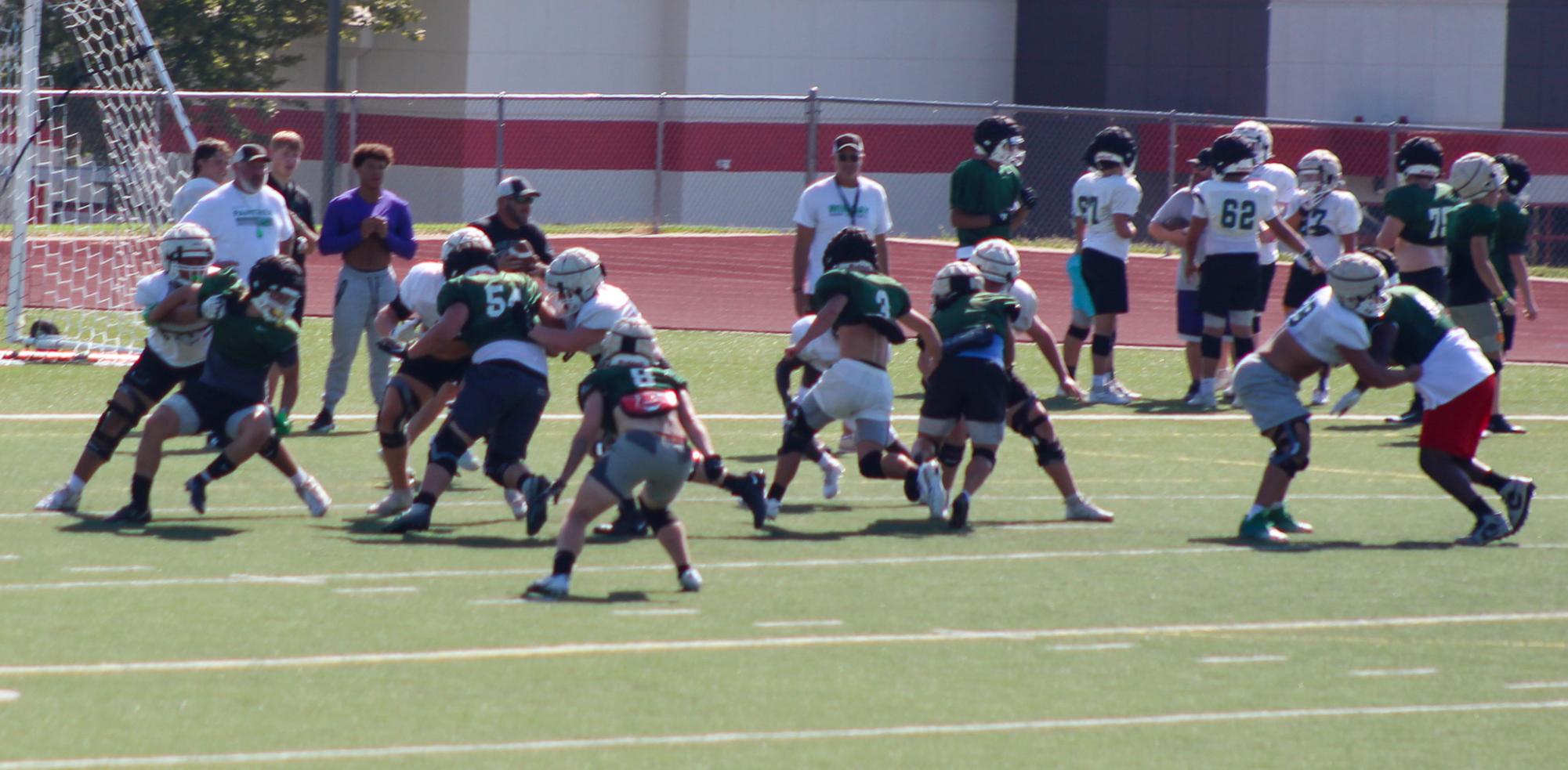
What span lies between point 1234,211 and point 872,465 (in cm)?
594

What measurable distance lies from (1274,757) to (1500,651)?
2021mm

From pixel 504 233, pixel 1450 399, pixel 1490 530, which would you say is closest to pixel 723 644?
pixel 1450 399

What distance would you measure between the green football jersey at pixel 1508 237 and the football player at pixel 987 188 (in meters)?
3.49

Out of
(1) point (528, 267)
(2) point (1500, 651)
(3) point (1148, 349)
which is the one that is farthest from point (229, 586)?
(3) point (1148, 349)

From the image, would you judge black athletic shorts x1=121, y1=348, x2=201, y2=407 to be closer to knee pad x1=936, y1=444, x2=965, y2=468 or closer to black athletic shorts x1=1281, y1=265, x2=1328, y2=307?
knee pad x1=936, y1=444, x2=965, y2=468

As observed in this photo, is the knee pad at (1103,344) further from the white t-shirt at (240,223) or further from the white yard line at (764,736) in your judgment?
the white yard line at (764,736)

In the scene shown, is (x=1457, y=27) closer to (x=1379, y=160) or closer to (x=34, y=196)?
(x=1379, y=160)

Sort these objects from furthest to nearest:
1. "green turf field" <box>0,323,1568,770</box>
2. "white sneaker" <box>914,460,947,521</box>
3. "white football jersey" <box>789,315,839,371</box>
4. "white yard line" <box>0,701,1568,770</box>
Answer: "white football jersey" <box>789,315,839,371</box>, "white sneaker" <box>914,460,947,521</box>, "green turf field" <box>0,323,1568,770</box>, "white yard line" <box>0,701,1568,770</box>

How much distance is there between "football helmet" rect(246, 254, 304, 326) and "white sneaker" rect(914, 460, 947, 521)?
3.25m

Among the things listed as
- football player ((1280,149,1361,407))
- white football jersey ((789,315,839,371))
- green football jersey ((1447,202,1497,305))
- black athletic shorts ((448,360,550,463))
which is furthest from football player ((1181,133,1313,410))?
black athletic shorts ((448,360,550,463))

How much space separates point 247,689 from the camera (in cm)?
688

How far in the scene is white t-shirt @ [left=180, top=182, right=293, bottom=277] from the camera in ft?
42.8

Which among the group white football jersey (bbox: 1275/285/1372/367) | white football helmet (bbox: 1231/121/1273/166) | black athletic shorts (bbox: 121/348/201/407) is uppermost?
white football helmet (bbox: 1231/121/1273/166)

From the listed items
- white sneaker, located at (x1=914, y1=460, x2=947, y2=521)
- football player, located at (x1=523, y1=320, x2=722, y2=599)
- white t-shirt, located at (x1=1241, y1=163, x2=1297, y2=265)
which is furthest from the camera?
white t-shirt, located at (x1=1241, y1=163, x2=1297, y2=265)
